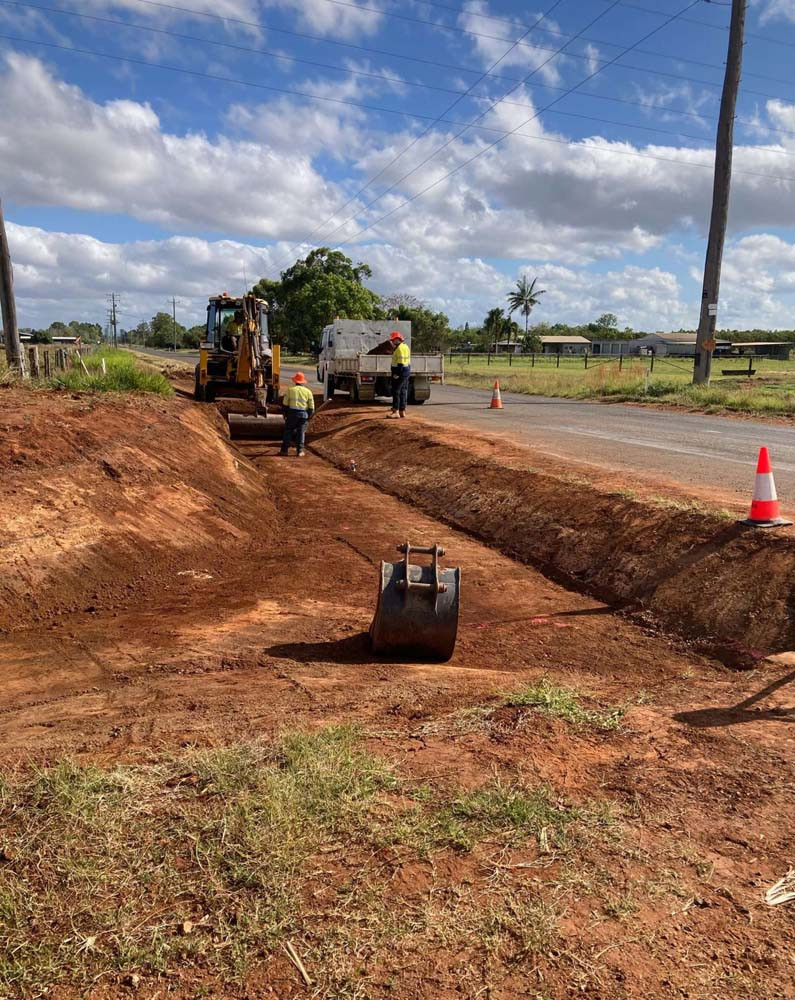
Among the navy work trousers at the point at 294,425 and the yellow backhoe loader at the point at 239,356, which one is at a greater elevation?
the yellow backhoe loader at the point at 239,356

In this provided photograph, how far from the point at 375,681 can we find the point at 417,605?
0.66 meters

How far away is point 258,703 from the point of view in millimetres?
4453

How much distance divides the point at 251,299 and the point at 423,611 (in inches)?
579

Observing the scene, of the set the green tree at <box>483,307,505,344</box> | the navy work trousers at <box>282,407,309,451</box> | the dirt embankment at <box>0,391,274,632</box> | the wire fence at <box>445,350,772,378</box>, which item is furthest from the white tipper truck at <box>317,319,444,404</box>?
the green tree at <box>483,307,505,344</box>

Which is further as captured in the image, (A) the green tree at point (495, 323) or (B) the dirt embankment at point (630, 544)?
(A) the green tree at point (495, 323)

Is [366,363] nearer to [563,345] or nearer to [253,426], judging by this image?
[253,426]

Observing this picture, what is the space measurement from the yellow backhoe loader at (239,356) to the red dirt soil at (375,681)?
792 centimetres

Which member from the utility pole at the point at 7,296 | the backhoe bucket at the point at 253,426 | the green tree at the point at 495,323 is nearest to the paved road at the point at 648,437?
the backhoe bucket at the point at 253,426

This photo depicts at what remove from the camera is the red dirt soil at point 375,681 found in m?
2.53

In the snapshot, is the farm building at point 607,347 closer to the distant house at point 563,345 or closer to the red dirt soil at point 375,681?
the distant house at point 563,345

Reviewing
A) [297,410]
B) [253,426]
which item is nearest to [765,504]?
[297,410]

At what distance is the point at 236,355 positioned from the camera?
19266 millimetres

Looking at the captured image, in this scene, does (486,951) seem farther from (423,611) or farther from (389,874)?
(423,611)

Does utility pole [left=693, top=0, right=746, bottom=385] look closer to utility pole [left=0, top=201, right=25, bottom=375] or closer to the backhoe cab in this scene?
the backhoe cab
